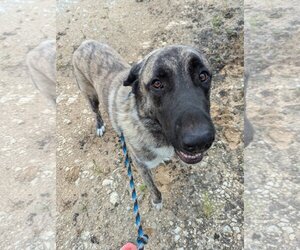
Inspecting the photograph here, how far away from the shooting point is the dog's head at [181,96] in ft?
7.89

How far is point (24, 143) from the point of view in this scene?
474 cm

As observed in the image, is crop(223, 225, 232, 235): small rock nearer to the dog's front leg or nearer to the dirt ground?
the dirt ground

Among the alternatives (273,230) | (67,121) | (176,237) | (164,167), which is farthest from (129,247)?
(67,121)

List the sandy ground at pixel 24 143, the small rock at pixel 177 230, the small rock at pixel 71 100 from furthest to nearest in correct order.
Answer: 1. the small rock at pixel 71 100
2. the sandy ground at pixel 24 143
3. the small rock at pixel 177 230

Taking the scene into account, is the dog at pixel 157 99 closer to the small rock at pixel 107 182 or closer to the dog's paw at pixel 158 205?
the dog's paw at pixel 158 205

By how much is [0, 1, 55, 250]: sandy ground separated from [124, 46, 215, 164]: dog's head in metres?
1.84

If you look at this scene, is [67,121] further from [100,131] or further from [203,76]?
[203,76]

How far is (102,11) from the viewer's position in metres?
6.73

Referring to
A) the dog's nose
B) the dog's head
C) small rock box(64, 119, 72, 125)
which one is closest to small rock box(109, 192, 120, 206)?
the dog's head

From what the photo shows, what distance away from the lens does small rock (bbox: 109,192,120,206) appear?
3.75 m

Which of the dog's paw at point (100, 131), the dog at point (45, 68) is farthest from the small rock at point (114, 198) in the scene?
the dog at point (45, 68)

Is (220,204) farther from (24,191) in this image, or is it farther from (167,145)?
(24,191)

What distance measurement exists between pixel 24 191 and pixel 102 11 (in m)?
4.08

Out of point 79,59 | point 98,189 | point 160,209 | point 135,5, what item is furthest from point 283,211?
point 135,5
